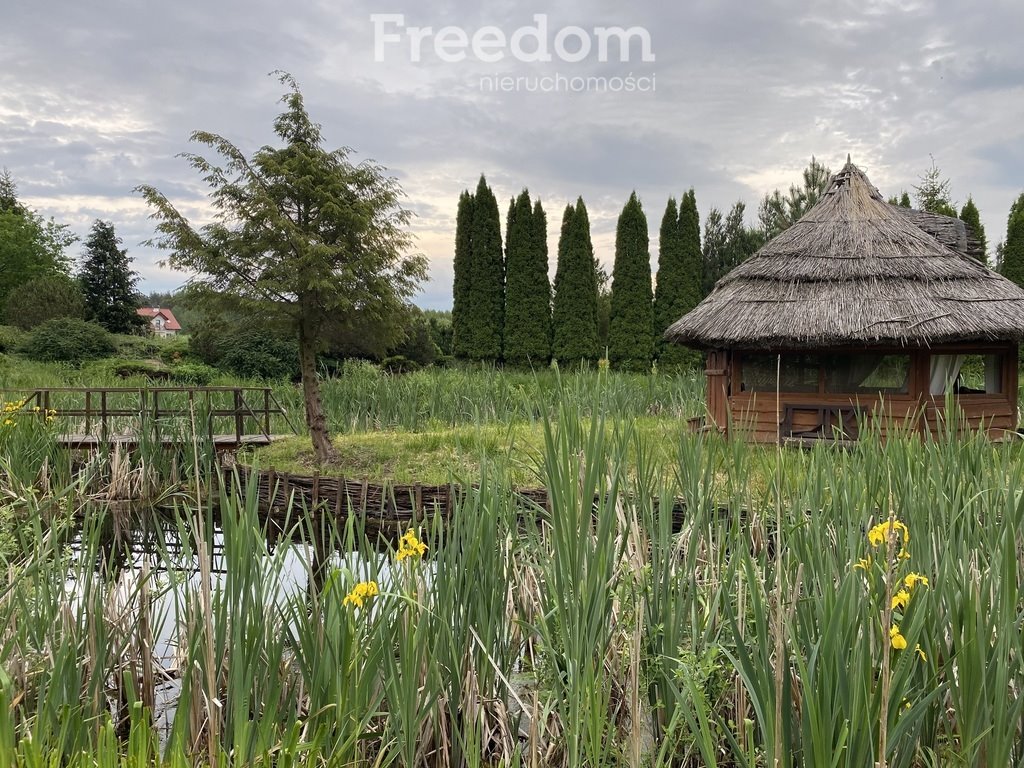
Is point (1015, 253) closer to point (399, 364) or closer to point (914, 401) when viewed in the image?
point (914, 401)

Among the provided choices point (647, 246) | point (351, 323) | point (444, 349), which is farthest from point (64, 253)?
point (351, 323)

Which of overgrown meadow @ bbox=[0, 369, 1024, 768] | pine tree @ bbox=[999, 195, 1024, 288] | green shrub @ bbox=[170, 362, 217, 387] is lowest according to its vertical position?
overgrown meadow @ bbox=[0, 369, 1024, 768]

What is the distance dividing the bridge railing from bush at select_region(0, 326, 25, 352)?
7.63m

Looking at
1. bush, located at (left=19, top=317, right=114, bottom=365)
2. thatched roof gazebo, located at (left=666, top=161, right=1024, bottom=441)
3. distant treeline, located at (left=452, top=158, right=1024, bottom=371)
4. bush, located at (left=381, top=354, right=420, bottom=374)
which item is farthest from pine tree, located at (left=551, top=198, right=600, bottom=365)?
bush, located at (left=19, top=317, right=114, bottom=365)

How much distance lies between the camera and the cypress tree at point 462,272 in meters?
19.8

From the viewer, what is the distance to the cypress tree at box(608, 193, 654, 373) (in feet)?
61.7

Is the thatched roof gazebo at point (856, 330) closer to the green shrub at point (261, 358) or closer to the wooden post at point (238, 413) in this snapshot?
the wooden post at point (238, 413)

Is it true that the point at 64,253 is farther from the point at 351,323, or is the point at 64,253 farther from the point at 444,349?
the point at 351,323

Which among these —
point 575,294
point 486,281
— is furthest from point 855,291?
point 486,281

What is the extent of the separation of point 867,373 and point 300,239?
6494mm

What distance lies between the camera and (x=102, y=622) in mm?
2088

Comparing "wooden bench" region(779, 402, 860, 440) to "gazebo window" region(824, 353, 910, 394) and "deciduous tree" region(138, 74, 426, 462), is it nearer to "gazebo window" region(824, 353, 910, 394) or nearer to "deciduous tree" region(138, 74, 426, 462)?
"gazebo window" region(824, 353, 910, 394)

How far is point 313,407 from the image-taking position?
8305 millimetres

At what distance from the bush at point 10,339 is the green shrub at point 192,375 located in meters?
4.72
